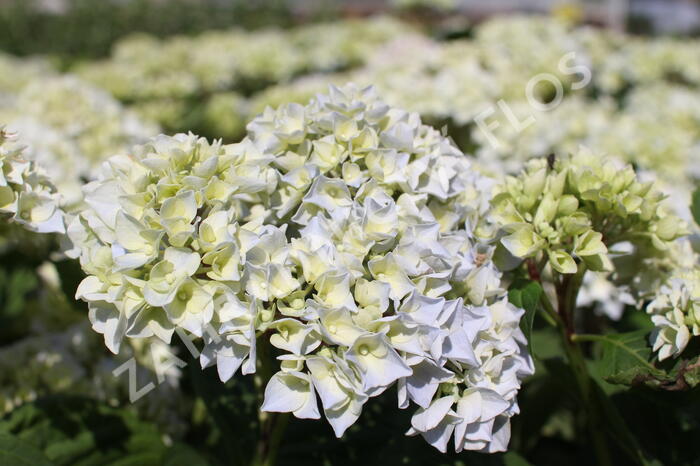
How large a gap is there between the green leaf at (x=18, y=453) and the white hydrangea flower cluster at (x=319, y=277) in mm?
338

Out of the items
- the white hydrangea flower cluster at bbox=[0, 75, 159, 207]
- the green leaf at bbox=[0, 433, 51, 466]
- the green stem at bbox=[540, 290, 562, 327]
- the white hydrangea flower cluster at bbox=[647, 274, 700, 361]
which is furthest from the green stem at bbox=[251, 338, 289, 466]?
the white hydrangea flower cluster at bbox=[0, 75, 159, 207]

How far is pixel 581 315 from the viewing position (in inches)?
84.4

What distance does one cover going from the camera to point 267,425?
3.90ft

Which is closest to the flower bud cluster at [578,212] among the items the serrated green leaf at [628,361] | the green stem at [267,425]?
the serrated green leaf at [628,361]

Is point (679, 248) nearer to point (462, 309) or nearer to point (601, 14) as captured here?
point (462, 309)

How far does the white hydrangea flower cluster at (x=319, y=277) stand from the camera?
2.82 feet

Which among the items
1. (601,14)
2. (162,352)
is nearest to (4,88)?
(162,352)

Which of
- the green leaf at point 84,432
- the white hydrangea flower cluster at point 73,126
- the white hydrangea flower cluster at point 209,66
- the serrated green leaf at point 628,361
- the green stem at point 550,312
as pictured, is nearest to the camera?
the serrated green leaf at point 628,361

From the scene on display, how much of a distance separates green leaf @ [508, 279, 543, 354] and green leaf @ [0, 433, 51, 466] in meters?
0.82

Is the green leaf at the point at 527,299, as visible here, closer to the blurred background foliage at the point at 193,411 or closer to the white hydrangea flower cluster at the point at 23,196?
the blurred background foliage at the point at 193,411

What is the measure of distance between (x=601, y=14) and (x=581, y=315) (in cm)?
1526

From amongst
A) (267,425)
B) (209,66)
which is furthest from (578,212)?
(209,66)

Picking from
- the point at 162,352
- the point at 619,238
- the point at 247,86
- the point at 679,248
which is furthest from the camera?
the point at 247,86

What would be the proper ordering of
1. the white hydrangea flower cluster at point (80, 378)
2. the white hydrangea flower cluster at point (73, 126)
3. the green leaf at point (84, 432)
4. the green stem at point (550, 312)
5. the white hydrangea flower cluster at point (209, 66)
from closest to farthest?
the green stem at point (550, 312)
the green leaf at point (84, 432)
the white hydrangea flower cluster at point (80, 378)
the white hydrangea flower cluster at point (73, 126)
the white hydrangea flower cluster at point (209, 66)
